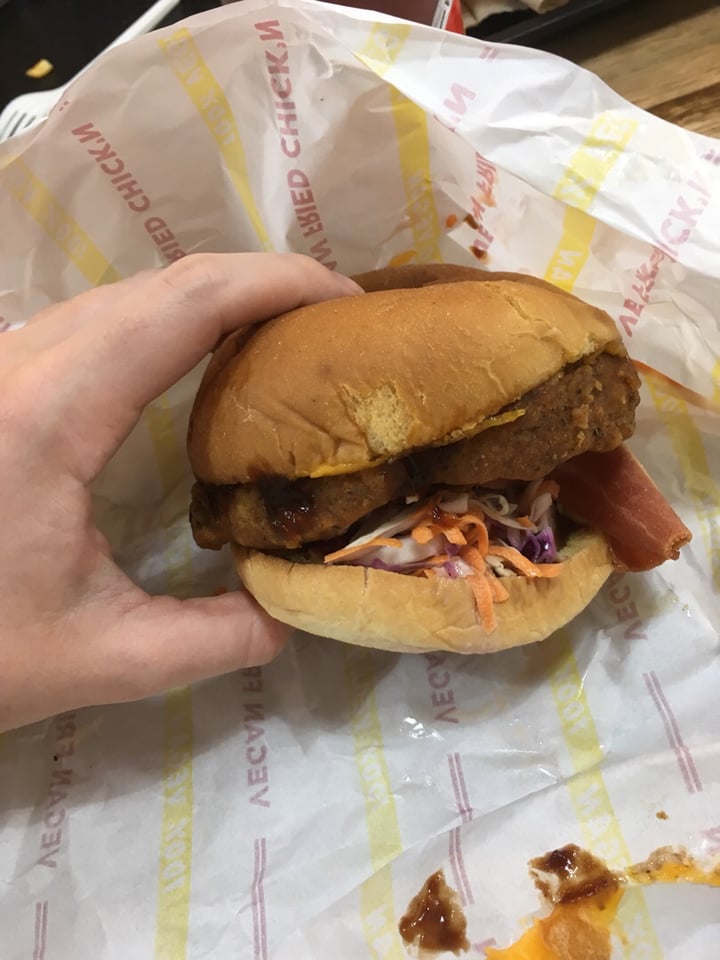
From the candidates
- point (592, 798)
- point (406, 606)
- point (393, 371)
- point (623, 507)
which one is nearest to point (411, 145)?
point (393, 371)

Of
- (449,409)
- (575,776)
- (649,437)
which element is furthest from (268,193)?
(575,776)

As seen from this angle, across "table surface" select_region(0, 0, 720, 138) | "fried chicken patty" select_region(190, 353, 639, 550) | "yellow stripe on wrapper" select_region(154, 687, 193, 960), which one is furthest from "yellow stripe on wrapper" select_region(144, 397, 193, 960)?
"table surface" select_region(0, 0, 720, 138)

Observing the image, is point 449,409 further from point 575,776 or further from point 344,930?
point 344,930

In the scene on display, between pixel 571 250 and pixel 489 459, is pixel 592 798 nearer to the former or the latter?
pixel 489 459

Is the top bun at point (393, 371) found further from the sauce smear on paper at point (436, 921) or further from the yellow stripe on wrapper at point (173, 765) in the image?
the sauce smear on paper at point (436, 921)

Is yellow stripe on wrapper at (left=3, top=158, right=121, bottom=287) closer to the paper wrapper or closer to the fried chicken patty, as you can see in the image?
the paper wrapper
